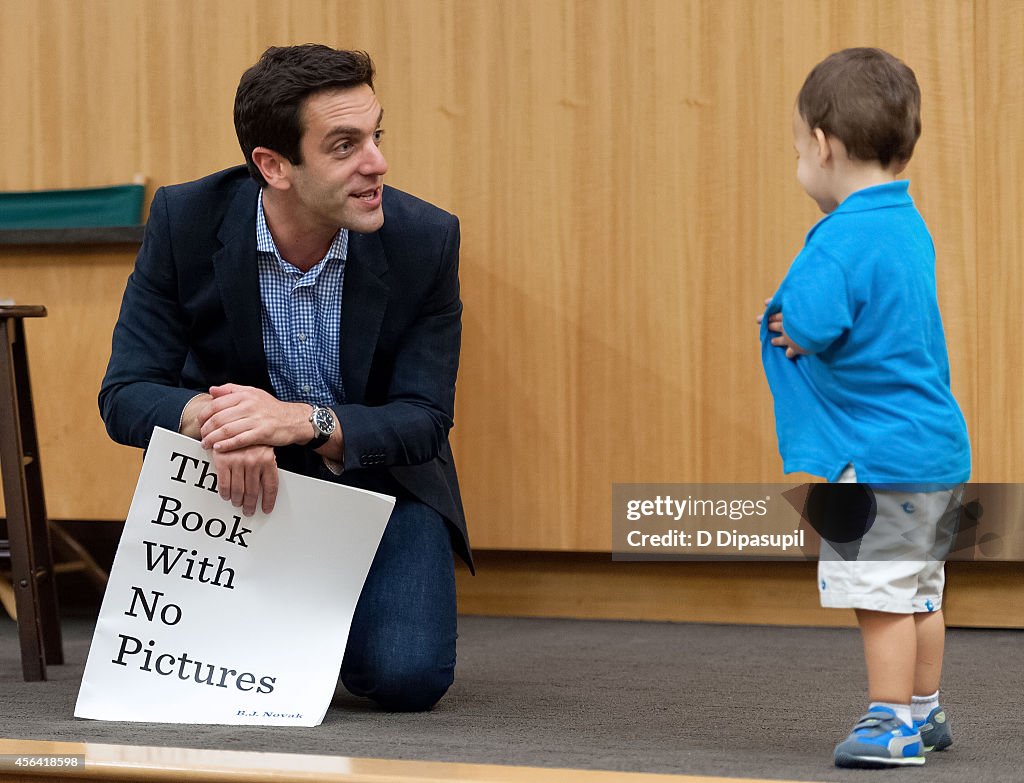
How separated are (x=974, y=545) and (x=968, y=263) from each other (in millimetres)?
520

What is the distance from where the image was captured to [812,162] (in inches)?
54.6

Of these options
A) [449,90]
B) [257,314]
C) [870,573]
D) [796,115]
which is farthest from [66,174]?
[870,573]

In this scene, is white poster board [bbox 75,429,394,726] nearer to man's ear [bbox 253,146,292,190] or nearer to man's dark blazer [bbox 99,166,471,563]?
man's dark blazer [bbox 99,166,471,563]

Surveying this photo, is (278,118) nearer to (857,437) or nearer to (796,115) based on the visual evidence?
(796,115)

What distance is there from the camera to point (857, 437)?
136cm

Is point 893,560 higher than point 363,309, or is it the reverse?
point 363,309

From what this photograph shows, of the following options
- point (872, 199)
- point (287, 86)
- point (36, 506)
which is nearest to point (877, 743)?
point (872, 199)

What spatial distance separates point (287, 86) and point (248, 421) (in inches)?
17.7

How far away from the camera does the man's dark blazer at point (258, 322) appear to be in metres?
1.71

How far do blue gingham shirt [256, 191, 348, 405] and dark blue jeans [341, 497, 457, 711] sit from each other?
244 millimetres

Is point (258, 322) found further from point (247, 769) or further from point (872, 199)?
point (872, 199)

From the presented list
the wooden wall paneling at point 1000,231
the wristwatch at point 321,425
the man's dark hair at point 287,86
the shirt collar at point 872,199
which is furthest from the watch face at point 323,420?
the wooden wall paneling at point 1000,231

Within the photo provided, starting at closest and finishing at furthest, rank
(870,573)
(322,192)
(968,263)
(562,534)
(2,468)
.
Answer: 1. (870,573)
2. (322,192)
3. (2,468)
4. (968,263)
5. (562,534)

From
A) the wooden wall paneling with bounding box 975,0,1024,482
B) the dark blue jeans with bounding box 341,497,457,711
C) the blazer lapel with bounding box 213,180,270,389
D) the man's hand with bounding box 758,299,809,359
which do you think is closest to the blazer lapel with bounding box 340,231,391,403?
the blazer lapel with bounding box 213,180,270,389
